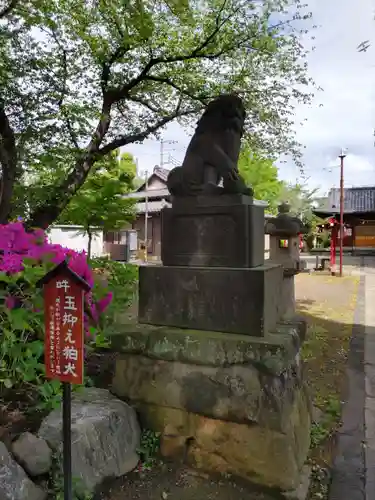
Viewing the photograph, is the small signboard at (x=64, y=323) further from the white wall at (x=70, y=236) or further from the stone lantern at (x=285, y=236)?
the white wall at (x=70, y=236)

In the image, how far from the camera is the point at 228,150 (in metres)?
3.12

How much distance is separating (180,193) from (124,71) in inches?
274

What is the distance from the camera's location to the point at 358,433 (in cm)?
341

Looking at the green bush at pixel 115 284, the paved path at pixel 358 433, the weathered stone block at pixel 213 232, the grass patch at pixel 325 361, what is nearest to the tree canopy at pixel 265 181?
the grass patch at pixel 325 361

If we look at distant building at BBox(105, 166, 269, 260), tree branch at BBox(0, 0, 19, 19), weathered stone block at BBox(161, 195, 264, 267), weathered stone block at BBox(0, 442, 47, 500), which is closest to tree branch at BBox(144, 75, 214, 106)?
tree branch at BBox(0, 0, 19, 19)

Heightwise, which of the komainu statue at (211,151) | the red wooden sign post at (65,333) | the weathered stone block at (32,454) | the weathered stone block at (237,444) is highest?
the komainu statue at (211,151)

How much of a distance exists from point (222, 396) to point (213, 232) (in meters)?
1.21

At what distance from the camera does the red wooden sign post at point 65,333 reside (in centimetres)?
177

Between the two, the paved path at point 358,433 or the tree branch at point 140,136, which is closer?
the paved path at point 358,433

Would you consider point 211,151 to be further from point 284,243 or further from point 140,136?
point 284,243

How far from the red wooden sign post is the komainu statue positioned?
1.50 meters

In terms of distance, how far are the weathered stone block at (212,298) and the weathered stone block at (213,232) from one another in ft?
0.39

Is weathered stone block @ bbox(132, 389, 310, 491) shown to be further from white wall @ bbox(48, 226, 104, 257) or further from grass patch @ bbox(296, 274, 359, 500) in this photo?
white wall @ bbox(48, 226, 104, 257)

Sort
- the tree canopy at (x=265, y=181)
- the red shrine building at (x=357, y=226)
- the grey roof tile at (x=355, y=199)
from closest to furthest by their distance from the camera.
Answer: the tree canopy at (x=265, y=181)
the red shrine building at (x=357, y=226)
the grey roof tile at (x=355, y=199)
